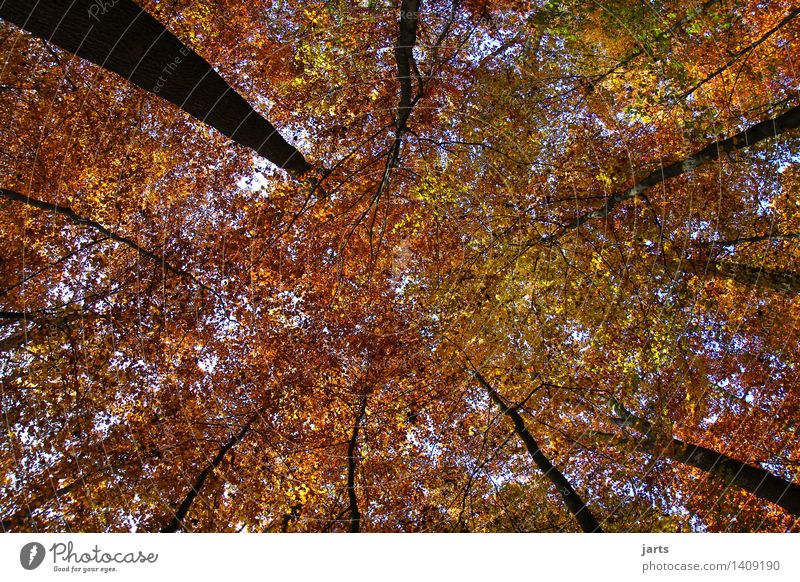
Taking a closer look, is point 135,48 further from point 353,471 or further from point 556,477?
point 556,477

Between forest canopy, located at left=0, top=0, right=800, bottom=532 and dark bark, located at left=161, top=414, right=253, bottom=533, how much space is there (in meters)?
0.10

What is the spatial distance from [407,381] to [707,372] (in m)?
8.92

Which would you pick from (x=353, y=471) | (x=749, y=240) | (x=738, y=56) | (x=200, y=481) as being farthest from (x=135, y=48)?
(x=749, y=240)

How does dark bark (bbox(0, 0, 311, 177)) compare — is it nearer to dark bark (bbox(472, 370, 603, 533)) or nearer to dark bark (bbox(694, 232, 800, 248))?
Result: dark bark (bbox(472, 370, 603, 533))

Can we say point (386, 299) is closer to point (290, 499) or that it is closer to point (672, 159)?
point (290, 499)

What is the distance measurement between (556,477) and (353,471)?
596cm

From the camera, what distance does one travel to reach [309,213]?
643 inches

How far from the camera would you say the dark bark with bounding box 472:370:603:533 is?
14.1 metres

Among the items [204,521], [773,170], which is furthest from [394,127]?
[204,521]

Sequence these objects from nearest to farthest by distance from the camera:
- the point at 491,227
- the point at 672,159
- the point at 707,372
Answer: the point at 672,159 < the point at 707,372 < the point at 491,227

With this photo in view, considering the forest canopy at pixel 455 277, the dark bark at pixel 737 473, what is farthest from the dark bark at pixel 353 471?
the dark bark at pixel 737 473

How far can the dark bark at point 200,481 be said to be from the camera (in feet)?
47.1

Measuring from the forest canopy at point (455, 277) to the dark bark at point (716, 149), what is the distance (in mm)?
490
